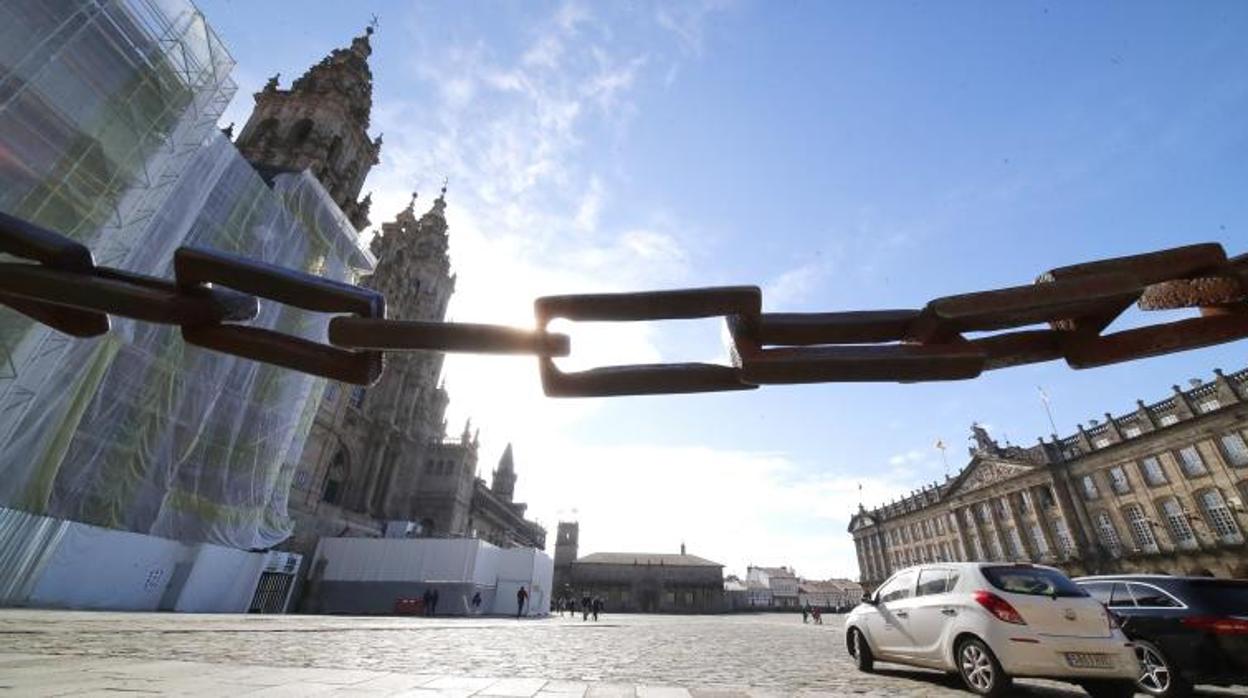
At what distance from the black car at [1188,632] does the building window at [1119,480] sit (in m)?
49.1

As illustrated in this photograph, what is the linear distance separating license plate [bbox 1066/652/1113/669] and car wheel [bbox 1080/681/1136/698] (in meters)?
0.30

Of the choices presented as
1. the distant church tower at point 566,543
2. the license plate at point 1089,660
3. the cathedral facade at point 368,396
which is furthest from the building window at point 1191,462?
the distant church tower at point 566,543

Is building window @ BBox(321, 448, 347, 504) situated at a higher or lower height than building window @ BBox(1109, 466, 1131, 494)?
lower

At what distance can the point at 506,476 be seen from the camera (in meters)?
78.7

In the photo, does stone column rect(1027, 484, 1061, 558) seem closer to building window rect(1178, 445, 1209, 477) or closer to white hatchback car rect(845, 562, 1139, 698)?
building window rect(1178, 445, 1209, 477)

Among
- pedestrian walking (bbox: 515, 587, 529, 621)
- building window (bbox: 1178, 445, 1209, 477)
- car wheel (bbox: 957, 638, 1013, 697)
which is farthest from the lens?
building window (bbox: 1178, 445, 1209, 477)

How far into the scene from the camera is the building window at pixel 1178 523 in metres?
37.8

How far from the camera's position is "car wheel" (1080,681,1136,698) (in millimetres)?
5289

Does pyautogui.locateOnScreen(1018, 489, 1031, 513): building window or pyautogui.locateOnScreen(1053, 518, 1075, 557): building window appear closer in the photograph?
pyautogui.locateOnScreen(1053, 518, 1075, 557): building window

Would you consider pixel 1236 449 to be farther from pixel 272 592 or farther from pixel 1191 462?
pixel 272 592

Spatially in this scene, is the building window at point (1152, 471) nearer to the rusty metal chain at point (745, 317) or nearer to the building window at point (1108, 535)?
the building window at point (1108, 535)

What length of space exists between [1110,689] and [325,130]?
40.3 meters

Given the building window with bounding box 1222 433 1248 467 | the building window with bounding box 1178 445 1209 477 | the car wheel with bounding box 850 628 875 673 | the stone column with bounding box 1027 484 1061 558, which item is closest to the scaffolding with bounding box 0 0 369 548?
the car wheel with bounding box 850 628 875 673

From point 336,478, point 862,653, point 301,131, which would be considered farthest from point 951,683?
point 301,131
